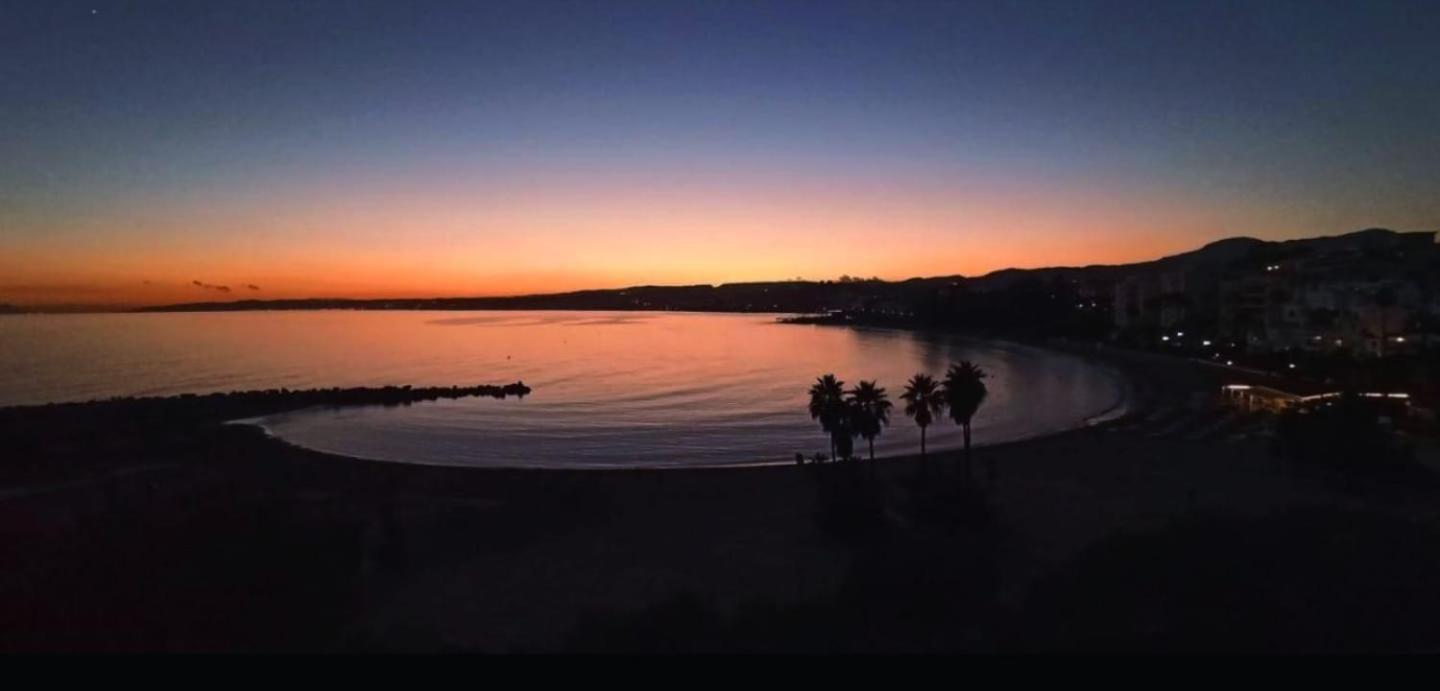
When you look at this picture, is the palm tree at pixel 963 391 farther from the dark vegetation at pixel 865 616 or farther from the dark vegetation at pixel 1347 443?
the dark vegetation at pixel 865 616

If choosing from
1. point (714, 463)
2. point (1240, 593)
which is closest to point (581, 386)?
point (714, 463)

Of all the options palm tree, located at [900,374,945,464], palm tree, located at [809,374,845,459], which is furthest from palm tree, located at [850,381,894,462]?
palm tree, located at [900,374,945,464]

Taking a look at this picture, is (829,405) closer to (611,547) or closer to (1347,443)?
(611,547)

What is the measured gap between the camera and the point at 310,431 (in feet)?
85.4

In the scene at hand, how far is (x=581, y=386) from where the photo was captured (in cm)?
3809

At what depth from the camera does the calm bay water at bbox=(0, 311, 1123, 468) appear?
2303 cm

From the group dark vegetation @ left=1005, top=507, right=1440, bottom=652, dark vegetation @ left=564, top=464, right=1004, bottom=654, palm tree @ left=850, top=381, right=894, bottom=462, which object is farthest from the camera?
palm tree @ left=850, top=381, right=894, bottom=462

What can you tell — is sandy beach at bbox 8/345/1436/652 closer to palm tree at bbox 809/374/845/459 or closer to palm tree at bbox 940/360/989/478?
palm tree at bbox 809/374/845/459

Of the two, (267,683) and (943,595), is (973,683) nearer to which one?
(267,683)

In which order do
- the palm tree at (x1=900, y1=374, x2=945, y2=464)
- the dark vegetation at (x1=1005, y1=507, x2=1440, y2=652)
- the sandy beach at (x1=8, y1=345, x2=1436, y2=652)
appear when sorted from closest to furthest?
the dark vegetation at (x1=1005, y1=507, x2=1440, y2=652), the sandy beach at (x1=8, y1=345, x2=1436, y2=652), the palm tree at (x1=900, y1=374, x2=945, y2=464)

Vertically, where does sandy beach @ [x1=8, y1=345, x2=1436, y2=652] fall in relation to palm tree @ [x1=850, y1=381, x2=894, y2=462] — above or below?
below

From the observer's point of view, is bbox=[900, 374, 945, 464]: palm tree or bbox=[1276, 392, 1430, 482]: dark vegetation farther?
bbox=[900, 374, 945, 464]: palm tree

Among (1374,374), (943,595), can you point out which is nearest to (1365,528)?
(943,595)

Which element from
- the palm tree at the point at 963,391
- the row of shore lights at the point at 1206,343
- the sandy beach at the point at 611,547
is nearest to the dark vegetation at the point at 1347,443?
the sandy beach at the point at 611,547
